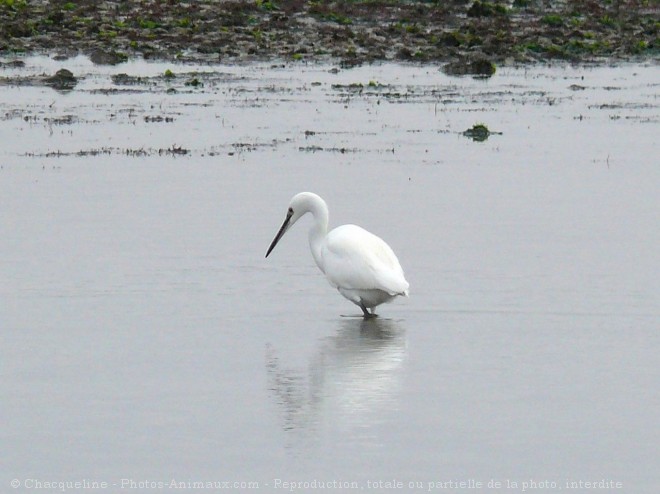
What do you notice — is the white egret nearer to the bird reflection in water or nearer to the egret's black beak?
the bird reflection in water

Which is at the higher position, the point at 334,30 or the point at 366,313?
the point at 366,313

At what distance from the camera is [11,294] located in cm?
1045

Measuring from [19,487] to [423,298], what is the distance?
4.49 meters

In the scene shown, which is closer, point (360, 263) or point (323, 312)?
point (360, 263)

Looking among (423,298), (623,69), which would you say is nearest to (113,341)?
(423,298)

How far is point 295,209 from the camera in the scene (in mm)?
11617

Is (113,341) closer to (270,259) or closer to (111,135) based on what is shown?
(270,259)

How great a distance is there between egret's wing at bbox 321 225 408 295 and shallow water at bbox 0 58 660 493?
27 centimetres

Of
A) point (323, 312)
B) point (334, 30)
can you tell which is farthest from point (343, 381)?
point (334, 30)

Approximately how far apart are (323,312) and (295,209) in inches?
Answer: 59.1

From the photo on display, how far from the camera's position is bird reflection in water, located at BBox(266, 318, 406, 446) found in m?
7.48

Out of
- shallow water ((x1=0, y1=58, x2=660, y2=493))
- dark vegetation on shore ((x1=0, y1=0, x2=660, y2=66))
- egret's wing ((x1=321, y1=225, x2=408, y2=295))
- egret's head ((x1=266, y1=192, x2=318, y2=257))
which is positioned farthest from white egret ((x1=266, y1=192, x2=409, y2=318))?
dark vegetation on shore ((x1=0, y1=0, x2=660, y2=66))

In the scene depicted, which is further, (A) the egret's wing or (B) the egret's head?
(B) the egret's head

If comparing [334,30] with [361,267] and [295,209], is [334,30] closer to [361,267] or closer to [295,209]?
[295,209]
